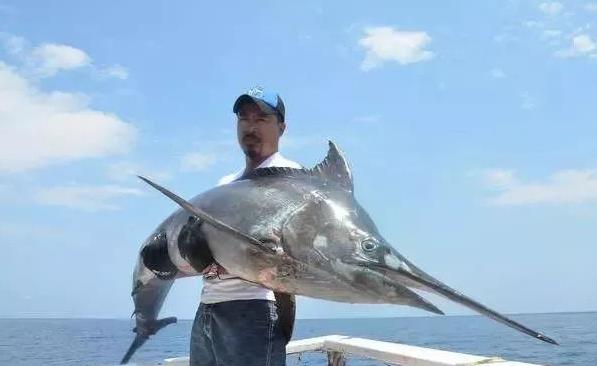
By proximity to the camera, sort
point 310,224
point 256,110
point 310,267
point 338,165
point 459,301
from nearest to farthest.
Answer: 1. point 459,301
2. point 310,267
3. point 310,224
4. point 338,165
5. point 256,110

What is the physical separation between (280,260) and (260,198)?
499 mm

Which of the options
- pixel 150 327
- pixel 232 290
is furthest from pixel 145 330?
pixel 232 290

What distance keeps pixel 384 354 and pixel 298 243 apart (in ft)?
11.8

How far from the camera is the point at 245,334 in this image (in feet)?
11.8

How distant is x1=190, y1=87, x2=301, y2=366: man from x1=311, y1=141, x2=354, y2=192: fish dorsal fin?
0.47 metres

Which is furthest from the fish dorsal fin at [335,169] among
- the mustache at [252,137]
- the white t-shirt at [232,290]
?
the mustache at [252,137]

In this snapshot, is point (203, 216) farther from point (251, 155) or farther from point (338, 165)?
point (251, 155)

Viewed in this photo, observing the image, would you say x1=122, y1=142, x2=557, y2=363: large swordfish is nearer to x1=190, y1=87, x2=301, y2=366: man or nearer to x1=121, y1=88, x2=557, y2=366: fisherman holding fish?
x1=121, y1=88, x2=557, y2=366: fisherman holding fish

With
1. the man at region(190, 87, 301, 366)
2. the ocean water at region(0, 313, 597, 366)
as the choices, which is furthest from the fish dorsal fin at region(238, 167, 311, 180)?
the ocean water at region(0, 313, 597, 366)

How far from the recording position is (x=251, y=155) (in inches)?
158

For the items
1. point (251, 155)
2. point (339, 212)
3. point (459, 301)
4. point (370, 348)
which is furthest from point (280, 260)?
point (370, 348)

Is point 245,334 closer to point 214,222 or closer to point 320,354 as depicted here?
point 214,222

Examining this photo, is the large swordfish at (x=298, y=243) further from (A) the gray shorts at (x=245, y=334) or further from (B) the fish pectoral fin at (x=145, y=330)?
(B) the fish pectoral fin at (x=145, y=330)

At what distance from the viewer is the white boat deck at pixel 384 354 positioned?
5.30 metres
